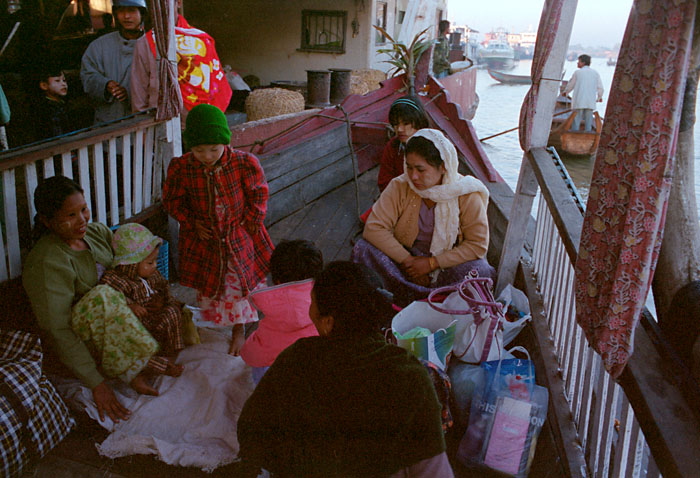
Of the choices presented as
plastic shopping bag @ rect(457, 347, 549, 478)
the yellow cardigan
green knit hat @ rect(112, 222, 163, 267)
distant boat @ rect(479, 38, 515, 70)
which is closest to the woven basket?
the yellow cardigan

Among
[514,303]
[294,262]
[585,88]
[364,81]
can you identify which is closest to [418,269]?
[514,303]

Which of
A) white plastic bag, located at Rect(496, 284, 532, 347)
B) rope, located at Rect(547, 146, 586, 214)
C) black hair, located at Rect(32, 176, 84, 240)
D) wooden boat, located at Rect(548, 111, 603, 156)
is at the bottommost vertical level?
wooden boat, located at Rect(548, 111, 603, 156)

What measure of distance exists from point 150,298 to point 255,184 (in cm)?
86

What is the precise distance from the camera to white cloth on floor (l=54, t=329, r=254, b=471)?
2.26 meters

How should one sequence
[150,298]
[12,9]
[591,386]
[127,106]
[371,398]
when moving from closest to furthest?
1. [371,398]
2. [591,386]
3. [150,298]
4. [127,106]
5. [12,9]

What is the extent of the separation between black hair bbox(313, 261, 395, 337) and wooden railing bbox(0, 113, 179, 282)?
2.05 metres

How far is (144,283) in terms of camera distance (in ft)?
9.29

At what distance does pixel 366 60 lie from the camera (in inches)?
439

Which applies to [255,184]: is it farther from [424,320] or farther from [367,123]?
[367,123]

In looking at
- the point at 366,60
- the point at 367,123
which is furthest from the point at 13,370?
the point at 366,60

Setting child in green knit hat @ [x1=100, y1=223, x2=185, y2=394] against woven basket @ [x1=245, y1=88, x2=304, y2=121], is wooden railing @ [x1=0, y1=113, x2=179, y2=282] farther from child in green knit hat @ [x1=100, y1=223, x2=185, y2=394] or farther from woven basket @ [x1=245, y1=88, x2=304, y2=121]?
woven basket @ [x1=245, y1=88, x2=304, y2=121]

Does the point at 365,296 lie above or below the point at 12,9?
below

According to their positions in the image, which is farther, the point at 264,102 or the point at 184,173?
the point at 264,102

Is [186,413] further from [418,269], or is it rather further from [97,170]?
[97,170]
